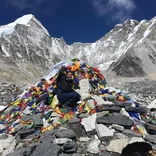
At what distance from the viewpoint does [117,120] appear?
7.07 metres

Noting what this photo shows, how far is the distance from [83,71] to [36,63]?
86.0 m

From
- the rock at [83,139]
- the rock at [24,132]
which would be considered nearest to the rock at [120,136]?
the rock at [83,139]

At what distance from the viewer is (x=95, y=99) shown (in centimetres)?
878

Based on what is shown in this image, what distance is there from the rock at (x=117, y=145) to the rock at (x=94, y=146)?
303 millimetres

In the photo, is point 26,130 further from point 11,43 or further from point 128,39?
point 128,39

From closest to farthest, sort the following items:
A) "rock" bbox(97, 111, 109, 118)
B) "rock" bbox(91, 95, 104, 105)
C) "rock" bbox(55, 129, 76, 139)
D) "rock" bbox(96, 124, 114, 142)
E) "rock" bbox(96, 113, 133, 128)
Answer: "rock" bbox(55, 129, 76, 139) < "rock" bbox(96, 124, 114, 142) < "rock" bbox(96, 113, 133, 128) < "rock" bbox(97, 111, 109, 118) < "rock" bbox(91, 95, 104, 105)

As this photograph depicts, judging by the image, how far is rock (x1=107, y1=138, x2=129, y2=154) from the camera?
5.89 metres

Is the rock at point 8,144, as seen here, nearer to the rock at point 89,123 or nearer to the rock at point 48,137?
the rock at point 48,137

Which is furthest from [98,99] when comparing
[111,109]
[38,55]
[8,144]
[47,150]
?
[38,55]

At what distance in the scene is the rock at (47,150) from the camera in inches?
217

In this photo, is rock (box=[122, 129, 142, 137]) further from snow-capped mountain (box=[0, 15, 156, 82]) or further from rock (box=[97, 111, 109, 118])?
snow-capped mountain (box=[0, 15, 156, 82])

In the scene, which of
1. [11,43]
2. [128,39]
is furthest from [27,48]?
[128,39]

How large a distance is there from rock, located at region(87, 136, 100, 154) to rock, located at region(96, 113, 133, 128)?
0.72 meters

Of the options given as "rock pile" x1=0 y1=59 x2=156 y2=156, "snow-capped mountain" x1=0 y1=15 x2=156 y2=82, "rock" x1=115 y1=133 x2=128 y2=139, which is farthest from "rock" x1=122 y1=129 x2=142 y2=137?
"snow-capped mountain" x1=0 y1=15 x2=156 y2=82
